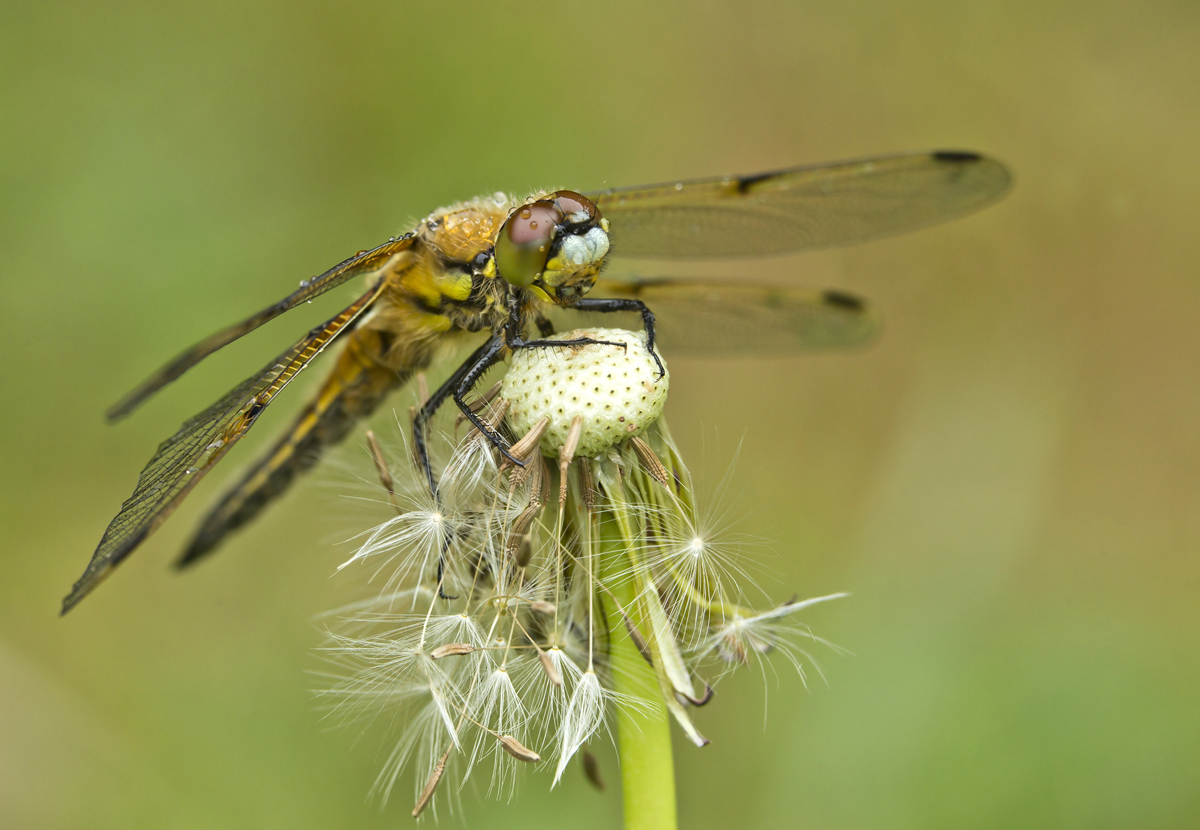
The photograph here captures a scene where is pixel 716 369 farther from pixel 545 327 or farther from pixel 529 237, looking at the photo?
pixel 529 237

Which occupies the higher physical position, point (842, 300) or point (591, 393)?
point (842, 300)

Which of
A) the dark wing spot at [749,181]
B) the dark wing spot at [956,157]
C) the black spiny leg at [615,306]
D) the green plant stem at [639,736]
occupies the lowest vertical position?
the green plant stem at [639,736]

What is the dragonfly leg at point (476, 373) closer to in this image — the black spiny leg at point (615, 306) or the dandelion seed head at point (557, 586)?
the dandelion seed head at point (557, 586)

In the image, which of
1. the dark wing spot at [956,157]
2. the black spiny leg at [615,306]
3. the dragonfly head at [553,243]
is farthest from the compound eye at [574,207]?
the dark wing spot at [956,157]

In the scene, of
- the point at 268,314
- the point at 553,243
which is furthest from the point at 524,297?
the point at 268,314

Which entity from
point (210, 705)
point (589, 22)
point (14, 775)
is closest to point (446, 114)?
point (589, 22)

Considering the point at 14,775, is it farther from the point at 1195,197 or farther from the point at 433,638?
the point at 1195,197

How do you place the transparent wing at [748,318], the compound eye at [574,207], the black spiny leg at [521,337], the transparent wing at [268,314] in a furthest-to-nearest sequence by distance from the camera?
the transparent wing at [748,318], the compound eye at [574,207], the black spiny leg at [521,337], the transparent wing at [268,314]

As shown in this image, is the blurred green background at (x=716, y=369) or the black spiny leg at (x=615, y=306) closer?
the black spiny leg at (x=615, y=306)
